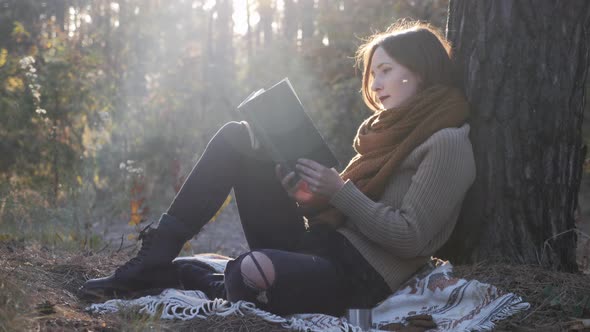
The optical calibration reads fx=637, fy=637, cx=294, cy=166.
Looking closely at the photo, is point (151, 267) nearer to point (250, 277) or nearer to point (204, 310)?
point (204, 310)

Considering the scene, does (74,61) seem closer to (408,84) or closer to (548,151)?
(408,84)

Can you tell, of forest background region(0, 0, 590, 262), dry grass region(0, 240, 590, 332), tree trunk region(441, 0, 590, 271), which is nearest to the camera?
dry grass region(0, 240, 590, 332)

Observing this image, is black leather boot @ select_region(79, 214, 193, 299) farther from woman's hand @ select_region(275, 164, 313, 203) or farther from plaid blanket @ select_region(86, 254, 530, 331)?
woman's hand @ select_region(275, 164, 313, 203)

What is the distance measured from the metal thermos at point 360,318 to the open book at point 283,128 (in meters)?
0.59

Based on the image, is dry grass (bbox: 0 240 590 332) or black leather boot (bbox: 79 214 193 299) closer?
dry grass (bbox: 0 240 590 332)

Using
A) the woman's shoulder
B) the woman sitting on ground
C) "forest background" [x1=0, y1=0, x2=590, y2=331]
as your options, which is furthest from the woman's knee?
the woman's shoulder

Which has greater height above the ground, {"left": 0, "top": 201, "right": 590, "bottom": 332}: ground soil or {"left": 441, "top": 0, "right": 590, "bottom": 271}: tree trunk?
{"left": 441, "top": 0, "right": 590, "bottom": 271}: tree trunk

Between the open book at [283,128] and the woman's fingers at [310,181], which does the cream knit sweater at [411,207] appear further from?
the open book at [283,128]

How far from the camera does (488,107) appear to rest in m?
2.92

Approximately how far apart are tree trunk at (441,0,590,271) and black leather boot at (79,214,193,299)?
137cm

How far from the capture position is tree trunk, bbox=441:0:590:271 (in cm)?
288

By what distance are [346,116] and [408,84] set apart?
4.71 meters

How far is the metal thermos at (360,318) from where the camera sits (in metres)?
2.47

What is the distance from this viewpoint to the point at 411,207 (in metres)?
2.46
